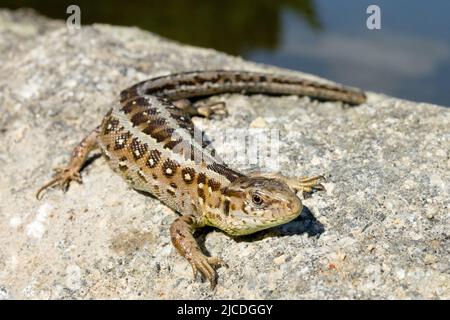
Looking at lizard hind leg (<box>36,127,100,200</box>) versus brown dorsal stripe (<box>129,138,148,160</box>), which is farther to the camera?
lizard hind leg (<box>36,127,100,200</box>)

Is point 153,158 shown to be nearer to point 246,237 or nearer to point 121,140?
point 121,140

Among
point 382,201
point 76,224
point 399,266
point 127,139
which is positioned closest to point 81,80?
point 127,139

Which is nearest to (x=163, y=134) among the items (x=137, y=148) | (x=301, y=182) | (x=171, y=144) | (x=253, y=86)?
(x=171, y=144)

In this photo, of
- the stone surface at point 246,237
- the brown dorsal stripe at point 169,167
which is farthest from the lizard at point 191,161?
the stone surface at point 246,237

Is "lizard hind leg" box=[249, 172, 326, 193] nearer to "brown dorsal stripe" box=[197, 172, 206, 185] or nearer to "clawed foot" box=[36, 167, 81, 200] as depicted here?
"brown dorsal stripe" box=[197, 172, 206, 185]

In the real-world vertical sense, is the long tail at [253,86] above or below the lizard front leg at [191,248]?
above

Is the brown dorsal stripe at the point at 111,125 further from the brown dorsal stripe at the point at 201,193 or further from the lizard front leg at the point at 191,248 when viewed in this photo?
the lizard front leg at the point at 191,248

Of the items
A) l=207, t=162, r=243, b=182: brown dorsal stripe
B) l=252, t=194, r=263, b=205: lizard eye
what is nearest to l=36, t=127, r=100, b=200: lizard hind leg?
l=207, t=162, r=243, b=182: brown dorsal stripe

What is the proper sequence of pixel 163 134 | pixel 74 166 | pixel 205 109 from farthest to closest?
pixel 205 109
pixel 74 166
pixel 163 134
